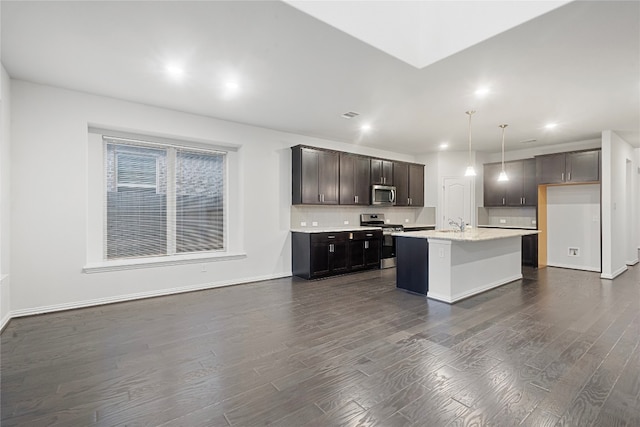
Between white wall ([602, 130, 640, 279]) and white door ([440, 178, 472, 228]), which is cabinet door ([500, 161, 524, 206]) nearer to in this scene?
white door ([440, 178, 472, 228])

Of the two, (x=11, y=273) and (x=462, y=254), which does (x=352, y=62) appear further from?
(x=11, y=273)

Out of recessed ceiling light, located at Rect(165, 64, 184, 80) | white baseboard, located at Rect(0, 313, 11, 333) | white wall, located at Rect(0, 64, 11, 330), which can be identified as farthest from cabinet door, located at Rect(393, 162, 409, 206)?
white baseboard, located at Rect(0, 313, 11, 333)

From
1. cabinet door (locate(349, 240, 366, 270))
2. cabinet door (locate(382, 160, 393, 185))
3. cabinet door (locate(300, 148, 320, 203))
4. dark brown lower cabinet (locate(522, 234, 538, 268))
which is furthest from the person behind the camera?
cabinet door (locate(382, 160, 393, 185))

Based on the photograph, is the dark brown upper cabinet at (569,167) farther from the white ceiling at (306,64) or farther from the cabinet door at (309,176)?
the cabinet door at (309,176)

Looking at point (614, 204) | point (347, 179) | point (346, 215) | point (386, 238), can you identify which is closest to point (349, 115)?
point (347, 179)

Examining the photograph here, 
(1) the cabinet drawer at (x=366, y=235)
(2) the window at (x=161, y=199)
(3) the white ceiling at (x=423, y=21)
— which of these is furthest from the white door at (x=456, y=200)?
(2) the window at (x=161, y=199)

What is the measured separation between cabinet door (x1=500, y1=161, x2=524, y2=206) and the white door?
2.75ft

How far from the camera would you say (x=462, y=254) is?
4348 mm

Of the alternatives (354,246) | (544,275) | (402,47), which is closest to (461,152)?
(544,275)

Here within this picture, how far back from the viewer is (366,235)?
622cm

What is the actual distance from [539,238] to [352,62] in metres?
6.16

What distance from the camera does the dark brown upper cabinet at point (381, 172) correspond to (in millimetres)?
6836

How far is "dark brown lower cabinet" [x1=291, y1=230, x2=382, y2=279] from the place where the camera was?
548 cm

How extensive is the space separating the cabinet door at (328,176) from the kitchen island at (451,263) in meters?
1.69
